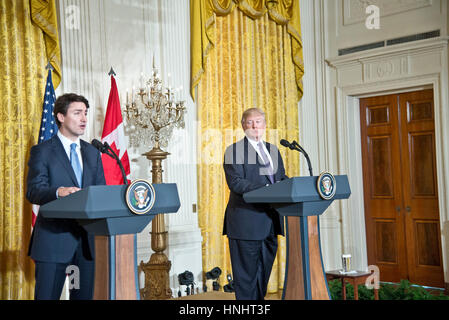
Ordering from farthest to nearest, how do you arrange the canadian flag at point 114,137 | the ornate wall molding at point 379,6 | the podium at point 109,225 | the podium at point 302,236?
1. the ornate wall molding at point 379,6
2. the canadian flag at point 114,137
3. the podium at point 302,236
4. the podium at point 109,225

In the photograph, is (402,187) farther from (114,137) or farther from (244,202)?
(114,137)

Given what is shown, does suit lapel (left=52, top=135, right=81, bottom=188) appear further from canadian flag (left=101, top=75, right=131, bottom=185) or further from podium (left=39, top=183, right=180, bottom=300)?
canadian flag (left=101, top=75, right=131, bottom=185)

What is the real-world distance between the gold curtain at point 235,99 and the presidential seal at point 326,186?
2.87 m

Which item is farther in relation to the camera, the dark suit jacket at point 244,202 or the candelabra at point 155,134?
the candelabra at point 155,134

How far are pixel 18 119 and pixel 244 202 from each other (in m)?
2.12

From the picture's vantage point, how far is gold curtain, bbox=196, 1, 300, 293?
5.89 meters

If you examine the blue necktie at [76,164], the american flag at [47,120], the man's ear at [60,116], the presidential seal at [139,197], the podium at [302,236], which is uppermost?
the american flag at [47,120]

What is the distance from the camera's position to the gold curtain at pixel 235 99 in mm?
5891

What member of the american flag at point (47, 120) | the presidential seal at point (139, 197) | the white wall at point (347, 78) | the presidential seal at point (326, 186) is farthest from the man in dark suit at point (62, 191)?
the white wall at point (347, 78)

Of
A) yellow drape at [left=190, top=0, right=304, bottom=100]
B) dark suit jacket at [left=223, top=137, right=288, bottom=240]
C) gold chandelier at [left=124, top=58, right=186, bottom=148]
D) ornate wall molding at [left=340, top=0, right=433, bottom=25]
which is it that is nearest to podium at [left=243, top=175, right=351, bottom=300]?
dark suit jacket at [left=223, top=137, right=288, bottom=240]

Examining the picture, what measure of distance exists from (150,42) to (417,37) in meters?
3.17

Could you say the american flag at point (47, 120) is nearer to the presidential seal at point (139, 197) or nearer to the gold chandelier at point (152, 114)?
the gold chandelier at point (152, 114)

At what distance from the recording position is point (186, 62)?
5805mm
